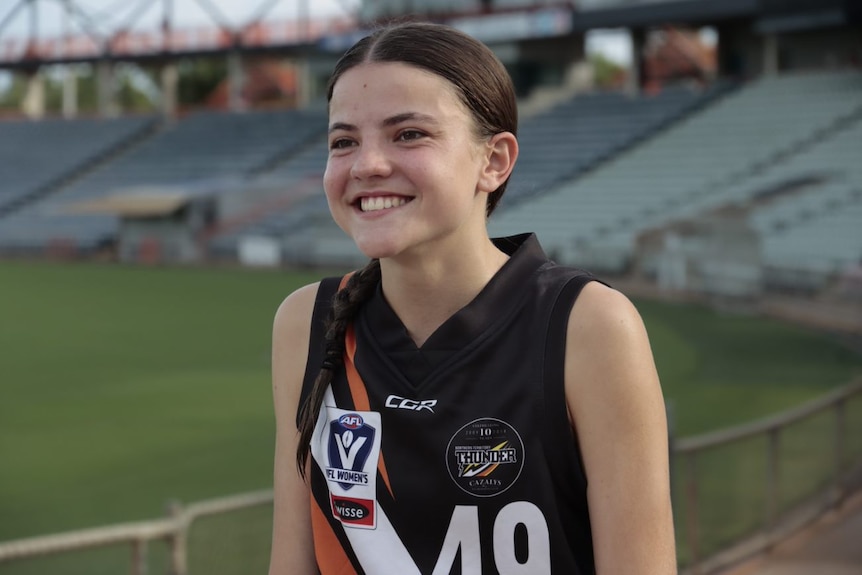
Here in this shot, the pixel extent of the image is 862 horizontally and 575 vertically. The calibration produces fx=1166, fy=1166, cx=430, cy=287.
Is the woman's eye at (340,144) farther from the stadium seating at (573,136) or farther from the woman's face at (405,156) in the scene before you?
the stadium seating at (573,136)

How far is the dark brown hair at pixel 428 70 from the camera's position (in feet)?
5.66

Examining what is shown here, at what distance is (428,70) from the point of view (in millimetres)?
1717

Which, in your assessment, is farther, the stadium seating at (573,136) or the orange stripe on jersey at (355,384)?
the stadium seating at (573,136)

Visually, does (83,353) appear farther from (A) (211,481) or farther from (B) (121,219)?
(B) (121,219)

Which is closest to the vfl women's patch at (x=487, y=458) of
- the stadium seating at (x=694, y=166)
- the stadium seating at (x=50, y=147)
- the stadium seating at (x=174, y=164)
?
the stadium seating at (x=694, y=166)

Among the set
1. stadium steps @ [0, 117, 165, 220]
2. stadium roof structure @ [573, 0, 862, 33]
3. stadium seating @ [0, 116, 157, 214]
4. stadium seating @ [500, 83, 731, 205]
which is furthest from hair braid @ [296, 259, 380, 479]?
stadium seating @ [0, 116, 157, 214]

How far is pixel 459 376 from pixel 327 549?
370 mm

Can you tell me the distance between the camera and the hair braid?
183cm

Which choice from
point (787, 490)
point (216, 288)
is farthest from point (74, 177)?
point (787, 490)

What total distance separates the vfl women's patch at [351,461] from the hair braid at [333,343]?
0.03m

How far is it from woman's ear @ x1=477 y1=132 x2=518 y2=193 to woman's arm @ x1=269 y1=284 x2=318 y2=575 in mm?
355

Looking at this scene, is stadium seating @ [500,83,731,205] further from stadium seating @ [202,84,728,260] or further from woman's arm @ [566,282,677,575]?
woman's arm @ [566,282,677,575]

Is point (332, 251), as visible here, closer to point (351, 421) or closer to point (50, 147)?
point (50, 147)

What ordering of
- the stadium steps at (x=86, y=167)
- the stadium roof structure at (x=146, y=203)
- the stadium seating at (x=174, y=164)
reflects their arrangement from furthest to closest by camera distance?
the stadium steps at (x=86, y=167), the stadium seating at (x=174, y=164), the stadium roof structure at (x=146, y=203)
